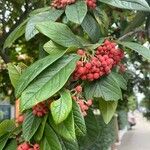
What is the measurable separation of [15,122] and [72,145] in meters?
0.22

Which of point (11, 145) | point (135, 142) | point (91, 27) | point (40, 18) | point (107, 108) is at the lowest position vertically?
point (135, 142)

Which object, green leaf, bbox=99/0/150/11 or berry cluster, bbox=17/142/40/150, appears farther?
green leaf, bbox=99/0/150/11

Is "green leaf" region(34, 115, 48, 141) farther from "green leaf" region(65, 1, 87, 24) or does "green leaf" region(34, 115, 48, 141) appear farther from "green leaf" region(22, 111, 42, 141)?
"green leaf" region(65, 1, 87, 24)

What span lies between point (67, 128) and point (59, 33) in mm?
353

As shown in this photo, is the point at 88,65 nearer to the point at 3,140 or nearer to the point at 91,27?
the point at 91,27

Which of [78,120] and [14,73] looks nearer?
[78,120]

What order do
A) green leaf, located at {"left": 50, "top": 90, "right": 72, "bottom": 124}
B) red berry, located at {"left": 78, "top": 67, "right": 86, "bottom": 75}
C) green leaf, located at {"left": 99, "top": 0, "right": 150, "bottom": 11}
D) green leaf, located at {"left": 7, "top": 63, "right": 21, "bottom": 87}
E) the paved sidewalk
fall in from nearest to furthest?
green leaf, located at {"left": 50, "top": 90, "right": 72, "bottom": 124}
red berry, located at {"left": 78, "top": 67, "right": 86, "bottom": 75}
green leaf, located at {"left": 7, "top": 63, "right": 21, "bottom": 87}
green leaf, located at {"left": 99, "top": 0, "right": 150, "bottom": 11}
the paved sidewalk

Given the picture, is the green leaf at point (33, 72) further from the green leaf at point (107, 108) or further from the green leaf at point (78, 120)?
the green leaf at point (107, 108)

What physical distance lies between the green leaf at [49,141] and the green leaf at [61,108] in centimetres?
8

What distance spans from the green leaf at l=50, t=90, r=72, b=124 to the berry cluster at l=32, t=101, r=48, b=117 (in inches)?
1.7

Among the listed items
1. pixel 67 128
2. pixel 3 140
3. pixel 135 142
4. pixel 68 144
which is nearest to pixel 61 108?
pixel 67 128

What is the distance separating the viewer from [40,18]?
1553 mm

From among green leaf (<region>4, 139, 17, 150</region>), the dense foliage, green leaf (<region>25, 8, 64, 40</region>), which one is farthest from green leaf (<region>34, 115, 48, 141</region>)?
green leaf (<region>25, 8, 64, 40</region>)

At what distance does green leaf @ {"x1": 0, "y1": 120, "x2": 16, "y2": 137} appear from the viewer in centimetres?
142
